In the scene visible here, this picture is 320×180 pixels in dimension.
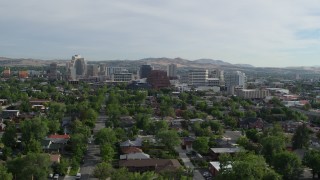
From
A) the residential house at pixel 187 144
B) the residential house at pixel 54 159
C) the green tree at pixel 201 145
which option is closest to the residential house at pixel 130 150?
the green tree at pixel 201 145

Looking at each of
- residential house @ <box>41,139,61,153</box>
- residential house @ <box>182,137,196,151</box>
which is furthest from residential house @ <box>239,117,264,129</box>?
residential house @ <box>41,139,61,153</box>

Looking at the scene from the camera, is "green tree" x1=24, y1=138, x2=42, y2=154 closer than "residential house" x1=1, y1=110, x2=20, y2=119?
Yes

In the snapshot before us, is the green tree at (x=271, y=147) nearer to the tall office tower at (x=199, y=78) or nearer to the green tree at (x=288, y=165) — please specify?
the green tree at (x=288, y=165)

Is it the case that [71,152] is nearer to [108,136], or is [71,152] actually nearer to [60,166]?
[108,136]

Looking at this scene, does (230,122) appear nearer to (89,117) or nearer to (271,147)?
(89,117)

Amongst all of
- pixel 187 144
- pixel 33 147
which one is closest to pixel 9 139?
pixel 33 147

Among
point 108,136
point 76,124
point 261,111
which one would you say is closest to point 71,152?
point 108,136

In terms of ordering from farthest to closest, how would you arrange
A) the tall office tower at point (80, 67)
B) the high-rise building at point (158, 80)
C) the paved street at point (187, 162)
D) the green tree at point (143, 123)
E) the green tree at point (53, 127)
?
the tall office tower at point (80, 67), the high-rise building at point (158, 80), the green tree at point (143, 123), the green tree at point (53, 127), the paved street at point (187, 162)

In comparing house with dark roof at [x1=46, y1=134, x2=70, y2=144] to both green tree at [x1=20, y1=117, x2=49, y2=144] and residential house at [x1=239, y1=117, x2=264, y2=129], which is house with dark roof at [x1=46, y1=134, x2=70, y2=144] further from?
residential house at [x1=239, y1=117, x2=264, y2=129]
